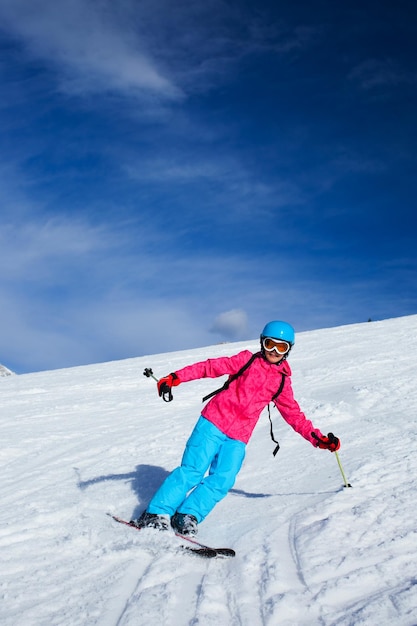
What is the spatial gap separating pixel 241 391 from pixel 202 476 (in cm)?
78

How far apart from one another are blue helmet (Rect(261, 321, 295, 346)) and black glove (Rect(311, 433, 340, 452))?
935mm

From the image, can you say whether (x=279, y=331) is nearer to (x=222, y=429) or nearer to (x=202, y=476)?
(x=222, y=429)

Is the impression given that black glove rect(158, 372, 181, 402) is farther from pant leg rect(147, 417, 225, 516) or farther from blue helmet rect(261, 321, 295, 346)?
blue helmet rect(261, 321, 295, 346)

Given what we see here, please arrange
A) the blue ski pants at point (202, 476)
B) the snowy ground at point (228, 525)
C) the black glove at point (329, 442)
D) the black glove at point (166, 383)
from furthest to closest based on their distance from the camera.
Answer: the black glove at point (329, 442) < the black glove at point (166, 383) < the blue ski pants at point (202, 476) < the snowy ground at point (228, 525)

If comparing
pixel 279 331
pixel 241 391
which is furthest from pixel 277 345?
pixel 241 391

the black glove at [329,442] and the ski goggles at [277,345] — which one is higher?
the ski goggles at [277,345]

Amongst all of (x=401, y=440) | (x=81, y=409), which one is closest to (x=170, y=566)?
(x=401, y=440)

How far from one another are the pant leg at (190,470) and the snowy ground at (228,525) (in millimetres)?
275

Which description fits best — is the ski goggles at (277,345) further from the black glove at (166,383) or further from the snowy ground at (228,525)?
the snowy ground at (228,525)

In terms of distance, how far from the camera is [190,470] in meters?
4.29

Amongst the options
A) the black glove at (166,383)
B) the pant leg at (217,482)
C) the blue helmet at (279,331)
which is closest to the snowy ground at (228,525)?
the pant leg at (217,482)

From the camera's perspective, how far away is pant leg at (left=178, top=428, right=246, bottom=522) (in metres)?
4.17

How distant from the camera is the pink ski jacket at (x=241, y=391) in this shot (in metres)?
4.44


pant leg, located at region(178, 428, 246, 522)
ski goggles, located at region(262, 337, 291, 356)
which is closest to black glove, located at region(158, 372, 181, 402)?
pant leg, located at region(178, 428, 246, 522)
